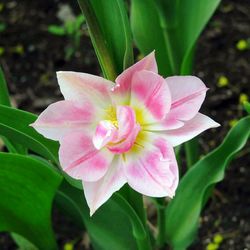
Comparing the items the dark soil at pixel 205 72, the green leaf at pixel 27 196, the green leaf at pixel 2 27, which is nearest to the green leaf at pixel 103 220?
the green leaf at pixel 27 196

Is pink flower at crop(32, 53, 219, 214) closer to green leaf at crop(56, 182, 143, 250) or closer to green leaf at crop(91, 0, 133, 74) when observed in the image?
green leaf at crop(91, 0, 133, 74)

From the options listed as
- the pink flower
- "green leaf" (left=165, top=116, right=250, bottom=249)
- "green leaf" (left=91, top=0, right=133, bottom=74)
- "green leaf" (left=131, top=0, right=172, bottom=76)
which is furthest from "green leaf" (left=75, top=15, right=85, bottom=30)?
the pink flower

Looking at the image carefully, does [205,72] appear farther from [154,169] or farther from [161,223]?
[154,169]

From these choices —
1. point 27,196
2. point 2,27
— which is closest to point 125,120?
point 27,196

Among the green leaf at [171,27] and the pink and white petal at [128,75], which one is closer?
the pink and white petal at [128,75]

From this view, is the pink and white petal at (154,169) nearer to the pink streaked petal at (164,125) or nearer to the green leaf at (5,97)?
the pink streaked petal at (164,125)
